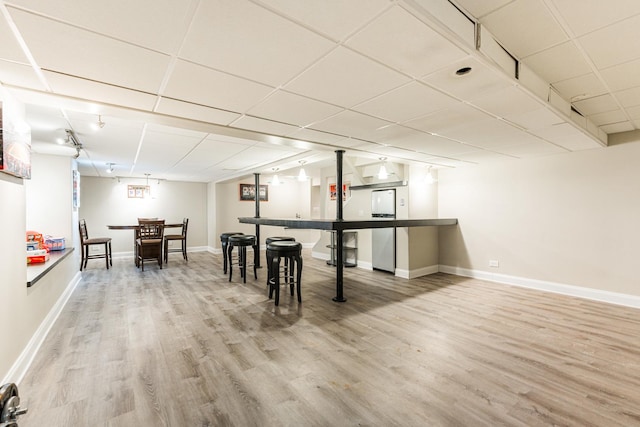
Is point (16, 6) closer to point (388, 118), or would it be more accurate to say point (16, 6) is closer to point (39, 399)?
point (39, 399)

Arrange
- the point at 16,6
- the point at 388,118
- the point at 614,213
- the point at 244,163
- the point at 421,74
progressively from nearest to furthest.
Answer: the point at 16,6 → the point at 421,74 → the point at 388,118 → the point at 614,213 → the point at 244,163

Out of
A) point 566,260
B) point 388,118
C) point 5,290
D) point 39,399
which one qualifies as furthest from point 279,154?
point 566,260

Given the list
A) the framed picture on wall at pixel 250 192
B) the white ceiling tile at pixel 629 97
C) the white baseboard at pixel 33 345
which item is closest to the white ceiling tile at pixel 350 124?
the white ceiling tile at pixel 629 97

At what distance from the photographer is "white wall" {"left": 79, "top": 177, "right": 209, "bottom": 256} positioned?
7.66m

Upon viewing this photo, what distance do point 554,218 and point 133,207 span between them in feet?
32.0

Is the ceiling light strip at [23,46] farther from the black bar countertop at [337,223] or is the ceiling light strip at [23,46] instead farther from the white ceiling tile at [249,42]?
the black bar countertop at [337,223]

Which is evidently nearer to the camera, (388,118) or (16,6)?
(16,6)

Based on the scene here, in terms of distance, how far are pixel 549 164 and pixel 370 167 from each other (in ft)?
10.2

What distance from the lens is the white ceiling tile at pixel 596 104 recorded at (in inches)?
109

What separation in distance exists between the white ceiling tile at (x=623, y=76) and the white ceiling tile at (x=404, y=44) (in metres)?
1.54

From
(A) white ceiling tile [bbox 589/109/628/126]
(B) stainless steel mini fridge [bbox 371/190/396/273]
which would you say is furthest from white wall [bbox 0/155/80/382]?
(A) white ceiling tile [bbox 589/109/628/126]

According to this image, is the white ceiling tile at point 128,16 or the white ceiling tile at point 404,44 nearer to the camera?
the white ceiling tile at point 128,16

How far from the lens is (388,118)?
280cm

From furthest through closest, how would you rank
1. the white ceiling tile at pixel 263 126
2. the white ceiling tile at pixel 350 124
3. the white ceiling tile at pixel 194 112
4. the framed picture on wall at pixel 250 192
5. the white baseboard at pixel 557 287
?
1. the framed picture on wall at pixel 250 192
2. the white baseboard at pixel 557 287
3. the white ceiling tile at pixel 263 126
4. the white ceiling tile at pixel 350 124
5. the white ceiling tile at pixel 194 112
